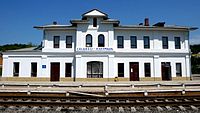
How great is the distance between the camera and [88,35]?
32094mm

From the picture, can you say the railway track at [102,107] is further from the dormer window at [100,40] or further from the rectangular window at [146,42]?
the rectangular window at [146,42]

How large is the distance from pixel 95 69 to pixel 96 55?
1.93 meters

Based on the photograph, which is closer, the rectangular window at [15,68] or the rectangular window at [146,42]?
the rectangular window at [15,68]

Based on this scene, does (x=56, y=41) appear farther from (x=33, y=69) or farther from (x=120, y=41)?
(x=120, y=41)

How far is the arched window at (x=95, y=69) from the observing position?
31.7 meters

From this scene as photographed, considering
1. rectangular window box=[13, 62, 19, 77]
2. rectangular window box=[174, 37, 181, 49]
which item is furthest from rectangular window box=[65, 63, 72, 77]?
rectangular window box=[174, 37, 181, 49]

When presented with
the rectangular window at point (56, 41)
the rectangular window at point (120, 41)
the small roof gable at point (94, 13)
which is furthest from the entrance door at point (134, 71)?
the rectangular window at point (56, 41)

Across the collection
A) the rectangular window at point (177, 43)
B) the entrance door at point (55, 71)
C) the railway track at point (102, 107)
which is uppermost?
the rectangular window at point (177, 43)

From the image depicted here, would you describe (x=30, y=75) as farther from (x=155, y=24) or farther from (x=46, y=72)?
(x=155, y=24)

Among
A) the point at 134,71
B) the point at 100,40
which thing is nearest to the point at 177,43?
the point at 134,71

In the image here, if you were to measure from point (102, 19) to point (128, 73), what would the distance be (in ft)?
26.7

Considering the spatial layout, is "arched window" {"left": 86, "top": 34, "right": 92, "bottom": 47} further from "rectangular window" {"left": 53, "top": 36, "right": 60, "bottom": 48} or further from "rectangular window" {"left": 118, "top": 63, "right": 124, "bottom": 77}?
"rectangular window" {"left": 118, "top": 63, "right": 124, "bottom": 77}

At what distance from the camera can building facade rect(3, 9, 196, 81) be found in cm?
3144

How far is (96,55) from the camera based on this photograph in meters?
31.4
